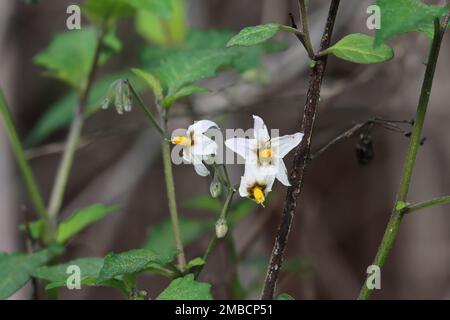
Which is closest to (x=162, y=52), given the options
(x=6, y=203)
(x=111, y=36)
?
(x=111, y=36)

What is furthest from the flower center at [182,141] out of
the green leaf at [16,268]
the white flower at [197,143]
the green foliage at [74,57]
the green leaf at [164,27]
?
the green leaf at [164,27]

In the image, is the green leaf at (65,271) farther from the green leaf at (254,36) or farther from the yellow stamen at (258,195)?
the green leaf at (254,36)

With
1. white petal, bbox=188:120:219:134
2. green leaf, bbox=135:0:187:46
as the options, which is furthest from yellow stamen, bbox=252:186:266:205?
green leaf, bbox=135:0:187:46

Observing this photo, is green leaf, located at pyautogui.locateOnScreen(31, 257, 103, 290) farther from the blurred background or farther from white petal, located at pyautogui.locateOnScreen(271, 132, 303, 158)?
the blurred background

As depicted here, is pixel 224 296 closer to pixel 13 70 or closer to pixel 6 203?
pixel 6 203

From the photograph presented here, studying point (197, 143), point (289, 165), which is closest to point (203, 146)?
point (197, 143)

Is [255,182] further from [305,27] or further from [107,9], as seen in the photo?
Result: [107,9]
